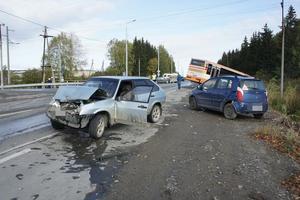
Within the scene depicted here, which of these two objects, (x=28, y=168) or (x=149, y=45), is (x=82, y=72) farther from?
(x=28, y=168)

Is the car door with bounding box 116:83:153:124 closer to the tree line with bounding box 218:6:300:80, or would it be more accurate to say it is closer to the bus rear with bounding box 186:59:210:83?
the bus rear with bounding box 186:59:210:83

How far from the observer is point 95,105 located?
9164 mm

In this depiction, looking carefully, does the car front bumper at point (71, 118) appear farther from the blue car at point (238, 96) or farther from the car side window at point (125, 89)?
the blue car at point (238, 96)

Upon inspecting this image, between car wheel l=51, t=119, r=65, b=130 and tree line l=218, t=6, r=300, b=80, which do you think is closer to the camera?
car wheel l=51, t=119, r=65, b=130

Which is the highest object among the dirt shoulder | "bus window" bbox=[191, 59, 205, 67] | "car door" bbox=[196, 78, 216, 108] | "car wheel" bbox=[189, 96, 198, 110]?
"bus window" bbox=[191, 59, 205, 67]

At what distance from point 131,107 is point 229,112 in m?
5.07

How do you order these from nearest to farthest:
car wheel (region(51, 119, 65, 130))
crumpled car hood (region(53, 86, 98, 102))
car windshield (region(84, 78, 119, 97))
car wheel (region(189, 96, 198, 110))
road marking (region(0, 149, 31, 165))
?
road marking (region(0, 149, 31, 165))
crumpled car hood (region(53, 86, 98, 102))
car wheel (region(51, 119, 65, 130))
car windshield (region(84, 78, 119, 97))
car wheel (region(189, 96, 198, 110))

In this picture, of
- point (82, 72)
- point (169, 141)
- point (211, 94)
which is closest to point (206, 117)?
point (211, 94)

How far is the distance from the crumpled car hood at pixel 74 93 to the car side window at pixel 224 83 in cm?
632

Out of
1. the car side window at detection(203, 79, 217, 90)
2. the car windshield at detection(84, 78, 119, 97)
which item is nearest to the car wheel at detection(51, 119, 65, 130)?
the car windshield at detection(84, 78, 119, 97)

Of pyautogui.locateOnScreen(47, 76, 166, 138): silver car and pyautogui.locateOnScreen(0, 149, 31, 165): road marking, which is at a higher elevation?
pyautogui.locateOnScreen(47, 76, 166, 138): silver car

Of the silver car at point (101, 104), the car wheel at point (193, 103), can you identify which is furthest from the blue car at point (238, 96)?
the silver car at point (101, 104)

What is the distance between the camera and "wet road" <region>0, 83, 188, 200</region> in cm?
543

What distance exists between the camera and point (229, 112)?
1375 centimetres
